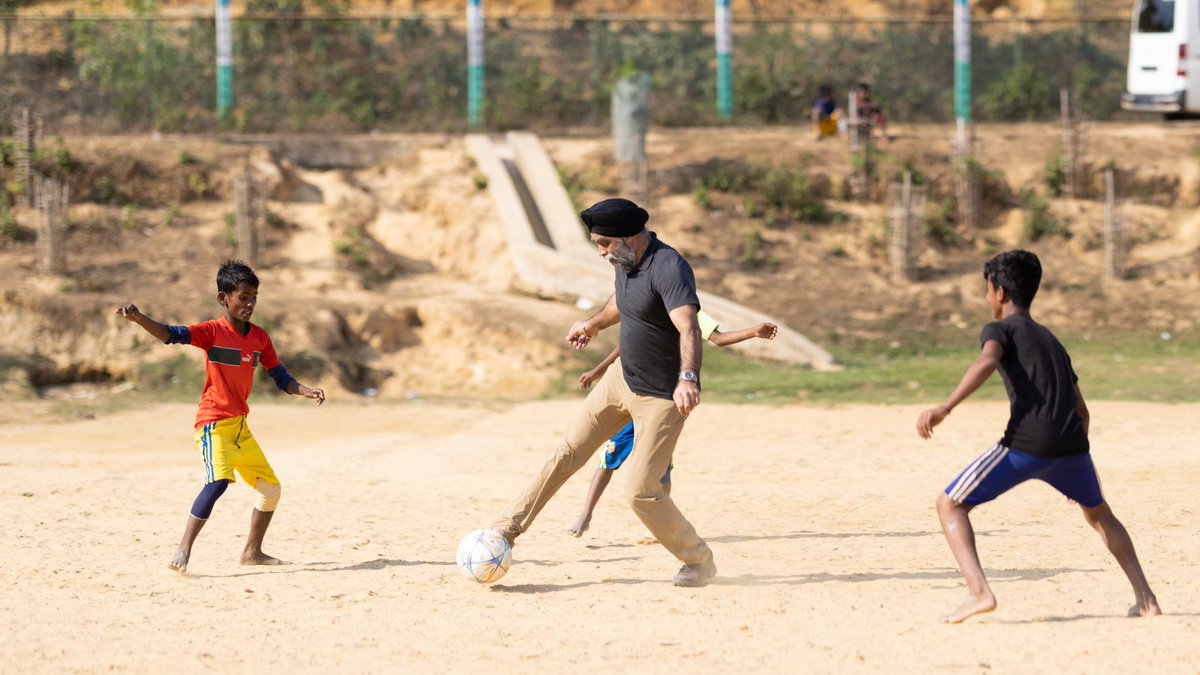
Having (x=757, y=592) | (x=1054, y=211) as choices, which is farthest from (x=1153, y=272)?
(x=757, y=592)

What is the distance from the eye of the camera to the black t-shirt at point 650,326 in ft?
21.3

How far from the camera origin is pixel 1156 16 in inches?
839

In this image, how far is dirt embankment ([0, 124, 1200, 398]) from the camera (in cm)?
1598

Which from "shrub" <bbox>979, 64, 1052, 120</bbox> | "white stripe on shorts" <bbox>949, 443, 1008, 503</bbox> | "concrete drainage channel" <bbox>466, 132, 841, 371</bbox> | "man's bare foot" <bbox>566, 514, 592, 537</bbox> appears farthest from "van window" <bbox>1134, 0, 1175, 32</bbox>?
"white stripe on shorts" <bbox>949, 443, 1008, 503</bbox>

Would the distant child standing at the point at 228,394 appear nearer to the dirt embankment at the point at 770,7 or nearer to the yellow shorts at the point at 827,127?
the yellow shorts at the point at 827,127

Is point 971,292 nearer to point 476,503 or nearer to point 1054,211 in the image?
point 1054,211

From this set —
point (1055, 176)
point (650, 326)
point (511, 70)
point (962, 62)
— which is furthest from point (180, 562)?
point (962, 62)

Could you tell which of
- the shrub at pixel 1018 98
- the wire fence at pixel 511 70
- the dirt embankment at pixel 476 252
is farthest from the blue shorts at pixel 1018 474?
the shrub at pixel 1018 98

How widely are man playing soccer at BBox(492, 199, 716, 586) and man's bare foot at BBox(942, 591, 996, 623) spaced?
55.2 inches

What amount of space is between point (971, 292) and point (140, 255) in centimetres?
1161

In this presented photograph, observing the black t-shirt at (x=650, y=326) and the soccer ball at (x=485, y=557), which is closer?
the black t-shirt at (x=650, y=326)

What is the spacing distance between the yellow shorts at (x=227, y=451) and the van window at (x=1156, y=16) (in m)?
18.3

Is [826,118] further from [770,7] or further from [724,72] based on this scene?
[770,7]

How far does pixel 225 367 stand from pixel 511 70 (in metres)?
19.3
